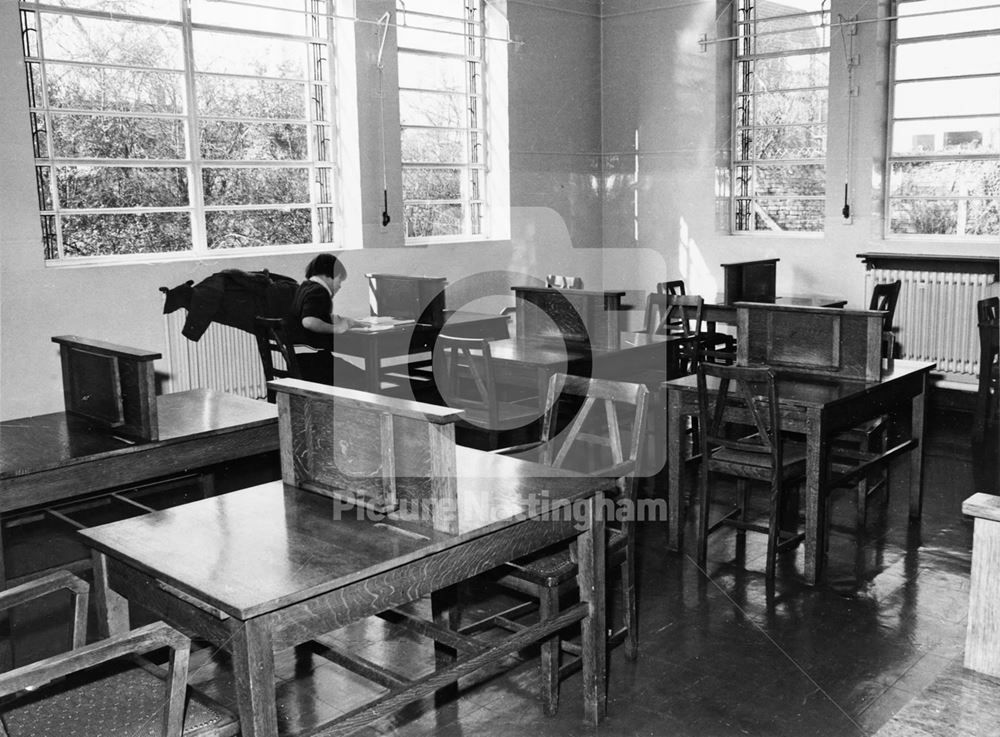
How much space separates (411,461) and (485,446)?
4201mm

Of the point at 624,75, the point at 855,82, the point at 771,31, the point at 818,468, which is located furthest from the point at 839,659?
the point at 624,75

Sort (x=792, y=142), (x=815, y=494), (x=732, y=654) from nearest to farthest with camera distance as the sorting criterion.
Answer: (x=732, y=654) < (x=815, y=494) < (x=792, y=142)

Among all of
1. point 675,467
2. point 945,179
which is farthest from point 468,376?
point 945,179

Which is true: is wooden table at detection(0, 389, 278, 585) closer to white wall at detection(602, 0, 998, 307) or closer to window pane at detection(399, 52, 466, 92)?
window pane at detection(399, 52, 466, 92)

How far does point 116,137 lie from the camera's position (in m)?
7.27

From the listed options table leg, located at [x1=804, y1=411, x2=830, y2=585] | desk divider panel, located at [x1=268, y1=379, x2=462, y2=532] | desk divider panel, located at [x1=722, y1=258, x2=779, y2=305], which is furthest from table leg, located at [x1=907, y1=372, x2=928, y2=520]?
desk divider panel, located at [x1=268, y1=379, x2=462, y2=532]

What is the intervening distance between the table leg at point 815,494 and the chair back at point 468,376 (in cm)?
192

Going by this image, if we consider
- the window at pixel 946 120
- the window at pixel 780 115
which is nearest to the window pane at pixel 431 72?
the window at pixel 780 115

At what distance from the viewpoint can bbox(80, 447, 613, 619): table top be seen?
7.68 ft

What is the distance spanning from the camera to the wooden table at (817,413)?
171 inches

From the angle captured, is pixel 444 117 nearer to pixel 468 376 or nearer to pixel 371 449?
pixel 468 376

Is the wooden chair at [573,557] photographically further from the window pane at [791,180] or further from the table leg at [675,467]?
the window pane at [791,180]

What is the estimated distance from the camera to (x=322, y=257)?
648 centimetres

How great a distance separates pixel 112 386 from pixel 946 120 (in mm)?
→ 7067
